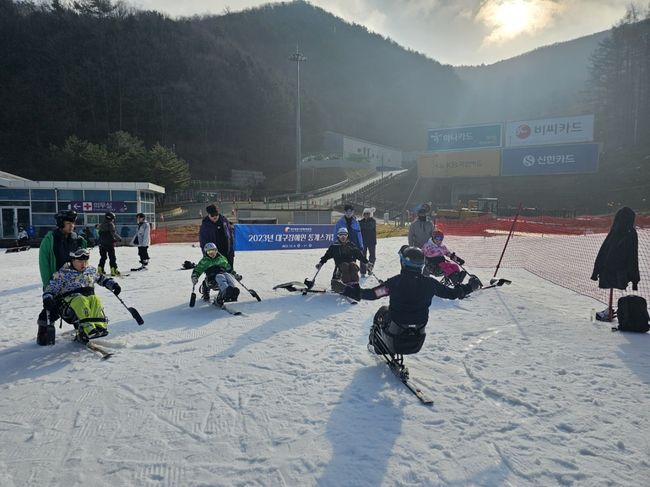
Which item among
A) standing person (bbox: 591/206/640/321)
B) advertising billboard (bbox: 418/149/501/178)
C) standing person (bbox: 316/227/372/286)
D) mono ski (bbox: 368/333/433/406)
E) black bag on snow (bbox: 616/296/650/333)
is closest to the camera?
mono ski (bbox: 368/333/433/406)

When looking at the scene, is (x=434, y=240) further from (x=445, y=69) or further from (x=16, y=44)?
(x=445, y=69)

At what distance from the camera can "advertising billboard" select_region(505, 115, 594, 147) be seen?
47.5 meters

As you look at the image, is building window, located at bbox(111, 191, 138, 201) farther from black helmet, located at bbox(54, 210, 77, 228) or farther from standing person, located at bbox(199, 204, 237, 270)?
black helmet, located at bbox(54, 210, 77, 228)

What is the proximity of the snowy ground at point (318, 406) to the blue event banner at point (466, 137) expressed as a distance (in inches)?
1982

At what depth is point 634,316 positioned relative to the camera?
6297 millimetres

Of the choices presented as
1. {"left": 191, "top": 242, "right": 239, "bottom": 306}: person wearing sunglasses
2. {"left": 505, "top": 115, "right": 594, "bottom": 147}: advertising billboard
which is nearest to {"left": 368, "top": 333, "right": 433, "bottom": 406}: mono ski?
{"left": 191, "top": 242, "right": 239, "bottom": 306}: person wearing sunglasses

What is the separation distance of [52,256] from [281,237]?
1351 centimetres

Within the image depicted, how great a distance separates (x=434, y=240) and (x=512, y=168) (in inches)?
1827

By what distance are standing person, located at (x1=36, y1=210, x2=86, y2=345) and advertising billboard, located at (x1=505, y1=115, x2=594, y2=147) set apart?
54.7m

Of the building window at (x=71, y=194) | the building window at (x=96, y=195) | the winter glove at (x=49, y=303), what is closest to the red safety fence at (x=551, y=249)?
the winter glove at (x=49, y=303)

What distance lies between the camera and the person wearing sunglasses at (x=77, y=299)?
5336mm

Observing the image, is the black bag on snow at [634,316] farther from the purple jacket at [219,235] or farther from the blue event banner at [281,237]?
the blue event banner at [281,237]

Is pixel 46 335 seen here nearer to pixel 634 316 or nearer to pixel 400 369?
pixel 400 369

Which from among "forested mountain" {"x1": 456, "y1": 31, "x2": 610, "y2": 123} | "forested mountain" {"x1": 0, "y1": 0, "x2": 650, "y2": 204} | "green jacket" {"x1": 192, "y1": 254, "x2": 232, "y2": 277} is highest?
"forested mountain" {"x1": 456, "y1": 31, "x2": 610, "y2": 123}
